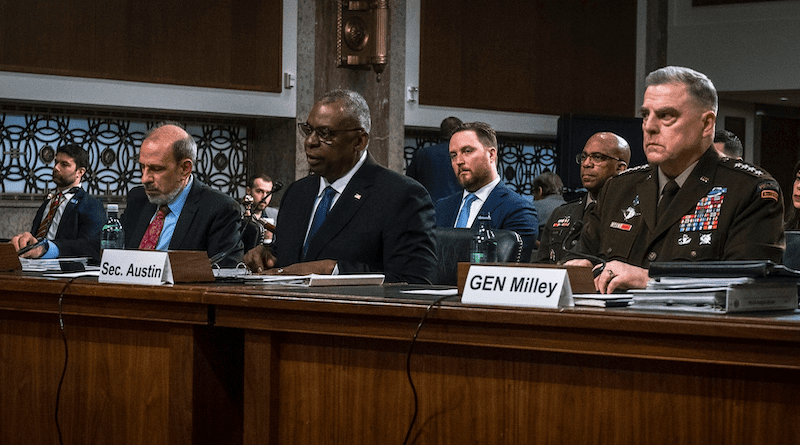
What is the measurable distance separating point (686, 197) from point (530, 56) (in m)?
7.23

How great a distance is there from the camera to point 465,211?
4777 millimetres

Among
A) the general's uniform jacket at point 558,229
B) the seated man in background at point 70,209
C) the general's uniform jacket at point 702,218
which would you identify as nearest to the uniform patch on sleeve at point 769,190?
the general's uniform jacket at point 702,218

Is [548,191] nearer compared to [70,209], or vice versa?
[70,209]

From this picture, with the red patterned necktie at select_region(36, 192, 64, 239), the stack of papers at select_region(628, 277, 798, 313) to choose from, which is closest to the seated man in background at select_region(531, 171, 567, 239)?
Answer: the red patterned necktie at select_region(36, 192, 64, 239)

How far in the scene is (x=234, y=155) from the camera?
819 cm

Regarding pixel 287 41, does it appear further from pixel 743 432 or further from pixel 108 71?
pixel 743 432

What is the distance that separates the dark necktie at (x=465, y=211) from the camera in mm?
4746

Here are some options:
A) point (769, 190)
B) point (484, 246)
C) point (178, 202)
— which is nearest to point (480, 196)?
point (484, 246)

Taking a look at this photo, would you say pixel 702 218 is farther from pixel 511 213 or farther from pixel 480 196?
pixel 480 196

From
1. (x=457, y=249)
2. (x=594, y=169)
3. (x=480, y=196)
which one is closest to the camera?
(x=457, y=249)

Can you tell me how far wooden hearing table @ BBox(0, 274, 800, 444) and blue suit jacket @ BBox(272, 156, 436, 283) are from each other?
701mm

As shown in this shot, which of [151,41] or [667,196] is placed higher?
[151,41]

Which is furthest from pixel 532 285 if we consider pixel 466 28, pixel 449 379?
pixel 466 28

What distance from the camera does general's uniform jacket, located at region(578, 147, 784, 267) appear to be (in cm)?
246
